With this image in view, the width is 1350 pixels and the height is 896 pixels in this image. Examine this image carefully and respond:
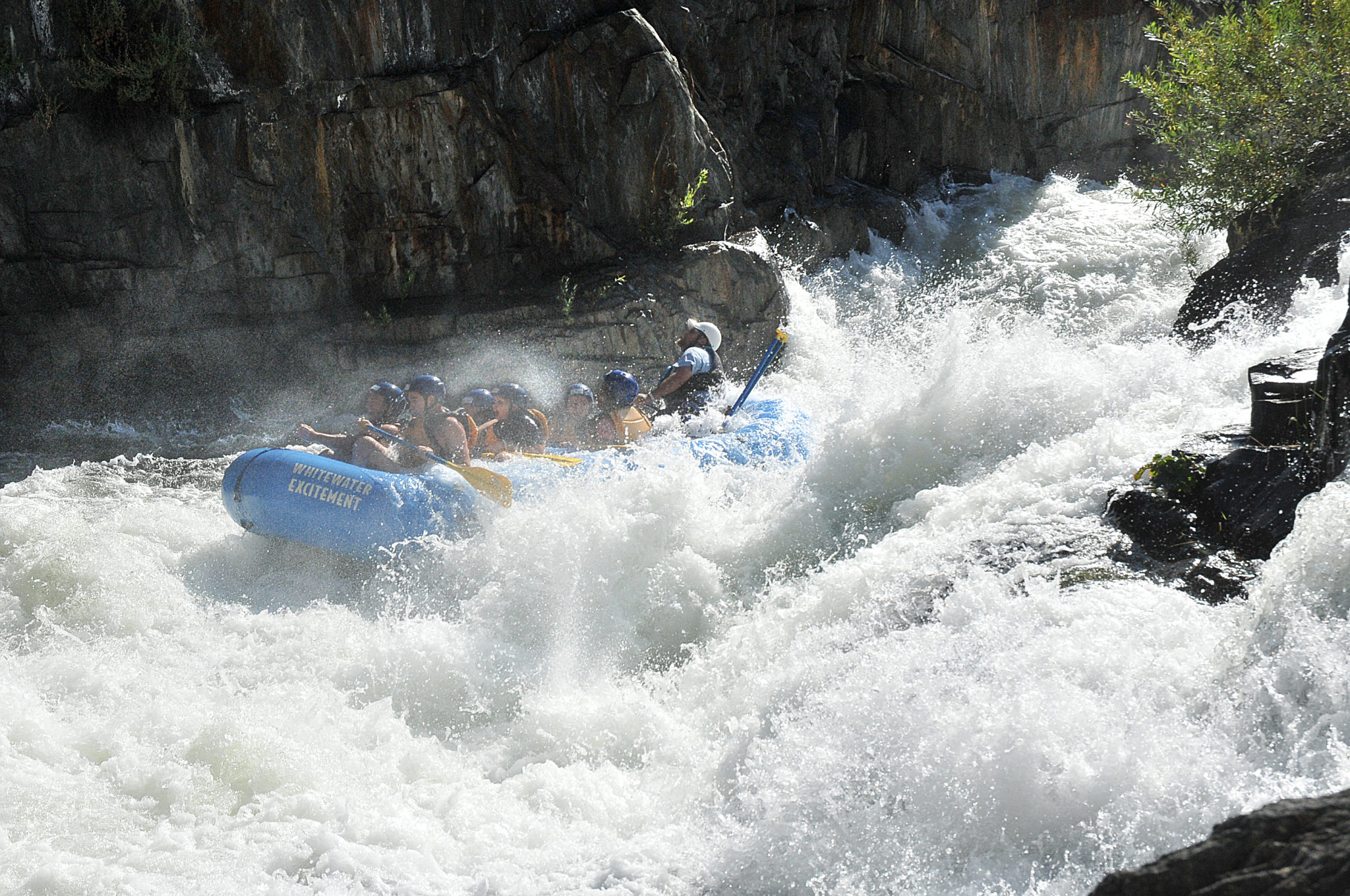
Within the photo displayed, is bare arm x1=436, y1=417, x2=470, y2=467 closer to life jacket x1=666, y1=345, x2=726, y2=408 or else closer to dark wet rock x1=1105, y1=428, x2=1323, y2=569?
life jacket x1=666, y1=345, x2=726, y2=408

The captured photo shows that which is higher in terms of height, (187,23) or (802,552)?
(187,23)

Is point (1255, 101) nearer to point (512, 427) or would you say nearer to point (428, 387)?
point (512, 427)

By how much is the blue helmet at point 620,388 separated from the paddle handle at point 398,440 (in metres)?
1.59

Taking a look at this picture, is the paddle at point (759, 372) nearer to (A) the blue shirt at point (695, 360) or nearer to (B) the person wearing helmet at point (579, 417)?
(A) the blue shirt at point (695, 360)

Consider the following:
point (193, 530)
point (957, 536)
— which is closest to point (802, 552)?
point (957, 536)

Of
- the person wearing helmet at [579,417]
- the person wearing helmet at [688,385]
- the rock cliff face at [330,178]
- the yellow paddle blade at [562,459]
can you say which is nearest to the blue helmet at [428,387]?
the yellow paddle blade at [562,459]

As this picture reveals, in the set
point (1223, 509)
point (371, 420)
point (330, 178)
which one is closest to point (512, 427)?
point (371, 420)

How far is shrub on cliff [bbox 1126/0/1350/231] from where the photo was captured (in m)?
6.89

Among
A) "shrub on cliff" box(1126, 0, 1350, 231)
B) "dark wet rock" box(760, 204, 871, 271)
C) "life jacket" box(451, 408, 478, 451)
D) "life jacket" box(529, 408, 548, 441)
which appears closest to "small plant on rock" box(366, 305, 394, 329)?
"life jacket" box(529, 408, 548, 441)

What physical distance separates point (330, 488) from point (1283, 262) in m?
6.58

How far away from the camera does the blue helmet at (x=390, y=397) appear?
6320 millimetres

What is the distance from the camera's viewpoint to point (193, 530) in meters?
6.04

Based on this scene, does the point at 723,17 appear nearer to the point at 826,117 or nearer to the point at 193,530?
the point at 826,117

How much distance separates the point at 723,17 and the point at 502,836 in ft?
33.1
